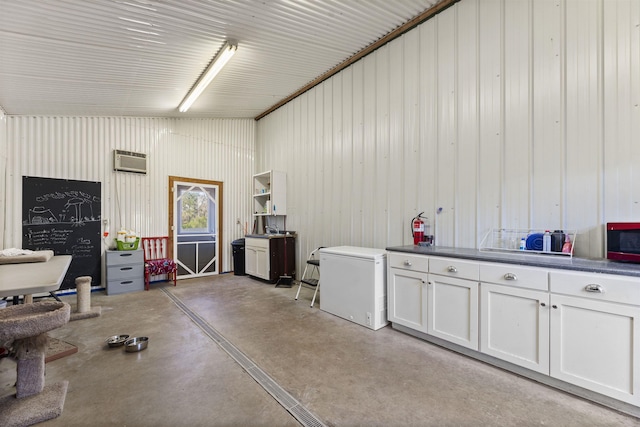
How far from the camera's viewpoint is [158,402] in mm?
2088

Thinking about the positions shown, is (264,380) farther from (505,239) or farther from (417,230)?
(505,239)

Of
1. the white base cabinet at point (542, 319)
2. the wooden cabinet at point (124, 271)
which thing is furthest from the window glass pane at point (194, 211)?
the white base cabinet at point (542, 319)

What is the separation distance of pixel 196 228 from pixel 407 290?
5060 millimetres

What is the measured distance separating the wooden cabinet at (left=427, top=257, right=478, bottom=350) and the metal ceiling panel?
3.23 m

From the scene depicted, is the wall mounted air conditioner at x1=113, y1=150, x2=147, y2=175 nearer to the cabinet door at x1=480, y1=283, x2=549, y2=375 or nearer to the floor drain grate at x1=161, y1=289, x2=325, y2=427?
the floor drain grate at x1=161, y1=289, x2=325, y2=427

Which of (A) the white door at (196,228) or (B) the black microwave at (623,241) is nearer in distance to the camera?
(B) the black microwave at (623,241)

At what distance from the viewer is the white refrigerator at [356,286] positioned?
341 centimetres

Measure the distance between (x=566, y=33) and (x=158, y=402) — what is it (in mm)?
4759

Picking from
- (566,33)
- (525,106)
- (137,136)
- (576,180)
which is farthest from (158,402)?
(137,136)

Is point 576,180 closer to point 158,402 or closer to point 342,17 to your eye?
point 342,17

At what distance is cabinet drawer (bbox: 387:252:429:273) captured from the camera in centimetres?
305

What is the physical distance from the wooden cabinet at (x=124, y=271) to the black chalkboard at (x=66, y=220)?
42 centimetres

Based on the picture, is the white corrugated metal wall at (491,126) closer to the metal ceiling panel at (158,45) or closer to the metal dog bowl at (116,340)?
the metal ceiling panel at (158,45)

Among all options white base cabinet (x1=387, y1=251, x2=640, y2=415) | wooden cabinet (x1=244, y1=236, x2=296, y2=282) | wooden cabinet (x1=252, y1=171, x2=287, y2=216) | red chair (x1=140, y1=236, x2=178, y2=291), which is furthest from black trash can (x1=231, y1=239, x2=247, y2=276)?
white base cabinet (x1=387, y1=251, x2=640, y2=415)
